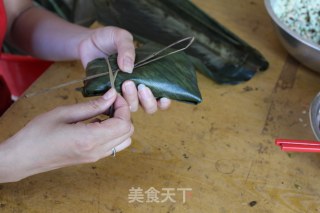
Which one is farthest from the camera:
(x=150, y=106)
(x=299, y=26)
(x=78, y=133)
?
(x=299, y=26)

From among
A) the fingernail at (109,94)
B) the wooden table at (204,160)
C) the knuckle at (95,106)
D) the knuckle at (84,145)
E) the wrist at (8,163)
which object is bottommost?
the wooden table at (204,160)

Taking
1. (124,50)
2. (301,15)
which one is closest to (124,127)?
(124,50)

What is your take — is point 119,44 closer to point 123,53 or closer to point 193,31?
point 123,53

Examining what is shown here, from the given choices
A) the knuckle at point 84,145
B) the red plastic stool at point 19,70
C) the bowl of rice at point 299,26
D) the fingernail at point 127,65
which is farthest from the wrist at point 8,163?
the bowl of rice at point 299,26

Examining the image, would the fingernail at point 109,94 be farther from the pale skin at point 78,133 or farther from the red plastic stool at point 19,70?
the red plastic stool at point 19,70

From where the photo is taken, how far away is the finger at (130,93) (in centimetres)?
62

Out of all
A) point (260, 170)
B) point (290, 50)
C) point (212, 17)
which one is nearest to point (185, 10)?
point (212, 17)

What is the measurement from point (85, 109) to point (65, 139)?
56 mm

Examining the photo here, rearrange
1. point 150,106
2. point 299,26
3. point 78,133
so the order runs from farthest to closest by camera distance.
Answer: point 299,26, point 150,106, point 78,133

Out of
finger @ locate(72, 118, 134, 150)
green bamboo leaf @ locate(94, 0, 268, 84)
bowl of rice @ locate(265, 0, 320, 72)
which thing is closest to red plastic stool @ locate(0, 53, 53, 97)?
green bamboo leaf @ locate(94, 0, 268, 84)

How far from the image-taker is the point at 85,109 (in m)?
0.58

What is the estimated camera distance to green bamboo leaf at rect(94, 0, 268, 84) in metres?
0.86

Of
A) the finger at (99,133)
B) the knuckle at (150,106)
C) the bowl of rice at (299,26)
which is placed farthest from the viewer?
the bowl of rice at (299,26)

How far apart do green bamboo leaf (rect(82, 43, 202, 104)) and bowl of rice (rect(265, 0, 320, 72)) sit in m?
0.25
